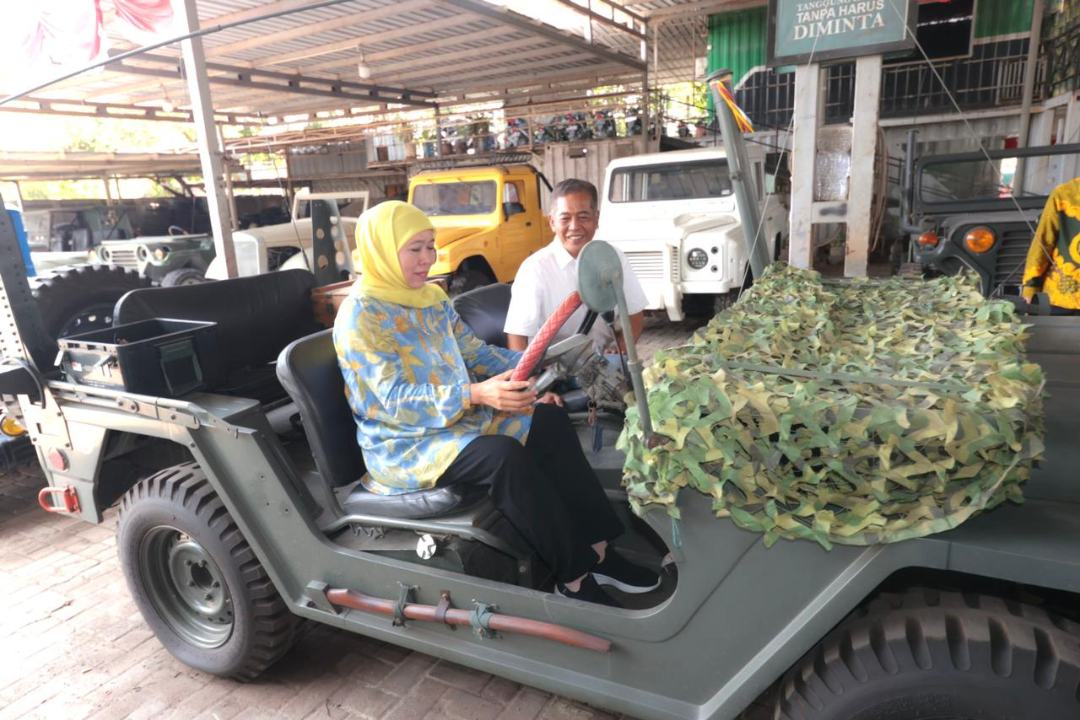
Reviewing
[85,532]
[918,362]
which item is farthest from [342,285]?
[918,362]

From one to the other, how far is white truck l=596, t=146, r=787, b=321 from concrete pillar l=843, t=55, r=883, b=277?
153 cm

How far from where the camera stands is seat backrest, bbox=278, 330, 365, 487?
217 centimetres

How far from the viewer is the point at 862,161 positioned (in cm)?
424

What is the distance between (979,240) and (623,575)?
3.77m

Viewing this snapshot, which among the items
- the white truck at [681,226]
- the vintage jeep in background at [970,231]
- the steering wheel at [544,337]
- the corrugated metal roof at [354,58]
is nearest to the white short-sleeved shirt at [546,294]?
the steering wheel at [544,337]

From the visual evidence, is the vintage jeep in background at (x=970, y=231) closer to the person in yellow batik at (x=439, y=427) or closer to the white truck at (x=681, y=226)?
the white truck at (x=681, y=226)

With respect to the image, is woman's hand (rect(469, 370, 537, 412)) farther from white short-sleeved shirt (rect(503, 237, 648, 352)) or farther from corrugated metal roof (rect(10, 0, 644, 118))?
corrugated metal roof (rect(10, 0, 644, 118))

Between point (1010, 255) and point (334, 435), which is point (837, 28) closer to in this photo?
point (1010, 255)

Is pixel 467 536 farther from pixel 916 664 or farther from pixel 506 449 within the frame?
→ pixel 916 664

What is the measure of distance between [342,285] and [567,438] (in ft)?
7.67

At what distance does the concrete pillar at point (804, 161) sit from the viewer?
4145 millimetres

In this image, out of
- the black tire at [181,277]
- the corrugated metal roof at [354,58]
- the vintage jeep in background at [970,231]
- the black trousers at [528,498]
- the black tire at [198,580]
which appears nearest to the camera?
the black trousers at [528,498]

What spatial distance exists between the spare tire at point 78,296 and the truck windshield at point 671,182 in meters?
5.00

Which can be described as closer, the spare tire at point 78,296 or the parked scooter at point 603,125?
the spare tire at point 78,296
